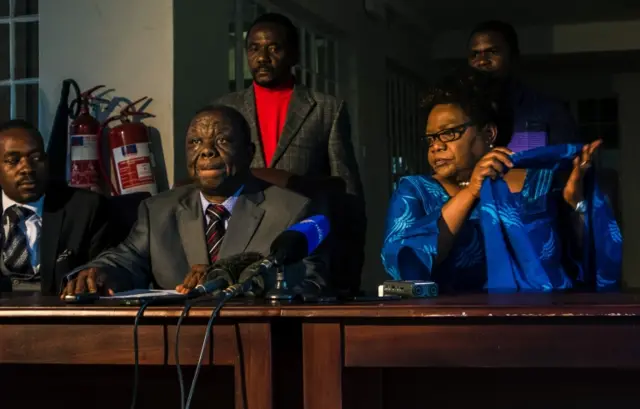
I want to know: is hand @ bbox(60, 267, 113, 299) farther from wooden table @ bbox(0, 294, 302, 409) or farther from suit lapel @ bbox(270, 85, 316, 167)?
suit lapel @ bbox(270, 85, 316, 167)

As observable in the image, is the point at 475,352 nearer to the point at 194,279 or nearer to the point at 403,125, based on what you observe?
the point at 194,279

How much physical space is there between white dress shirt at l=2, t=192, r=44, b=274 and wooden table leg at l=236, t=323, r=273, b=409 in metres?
1.47

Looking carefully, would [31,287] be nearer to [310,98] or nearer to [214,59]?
[310,98]

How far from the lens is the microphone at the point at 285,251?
2.01 meters

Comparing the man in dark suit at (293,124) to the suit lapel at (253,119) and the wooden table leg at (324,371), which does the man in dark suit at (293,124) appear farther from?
the wooden table leg at (324,371)

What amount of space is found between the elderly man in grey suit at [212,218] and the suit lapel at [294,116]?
0.95 metres

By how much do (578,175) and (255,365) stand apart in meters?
A: 1.15

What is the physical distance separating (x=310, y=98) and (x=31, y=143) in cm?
103

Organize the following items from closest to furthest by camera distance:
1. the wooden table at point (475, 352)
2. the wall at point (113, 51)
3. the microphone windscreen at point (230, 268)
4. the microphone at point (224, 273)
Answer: the wooden table at point (475, 352)
the microphone at point (224, 273)
the microphone windscreen at point (230, 268)
the wall at point (113, 51)

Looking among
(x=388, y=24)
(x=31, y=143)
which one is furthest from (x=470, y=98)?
(x=388, y=24)

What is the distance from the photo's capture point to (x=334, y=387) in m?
1.89

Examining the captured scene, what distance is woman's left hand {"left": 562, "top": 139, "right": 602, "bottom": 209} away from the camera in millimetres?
2637

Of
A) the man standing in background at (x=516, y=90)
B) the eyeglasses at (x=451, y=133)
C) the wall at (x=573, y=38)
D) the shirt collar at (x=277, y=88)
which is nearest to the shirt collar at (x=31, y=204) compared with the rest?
the shirt collar at (x=277, y=88)

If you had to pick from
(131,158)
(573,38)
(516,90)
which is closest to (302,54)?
(131,158)
